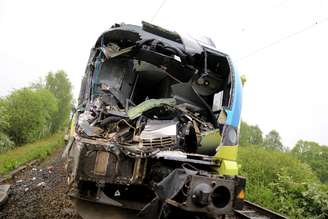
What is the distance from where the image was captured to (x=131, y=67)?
4410 mm

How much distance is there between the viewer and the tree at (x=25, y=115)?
90.0 feet

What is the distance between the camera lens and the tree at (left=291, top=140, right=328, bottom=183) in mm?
41875

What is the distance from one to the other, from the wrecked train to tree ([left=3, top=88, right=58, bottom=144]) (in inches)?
994

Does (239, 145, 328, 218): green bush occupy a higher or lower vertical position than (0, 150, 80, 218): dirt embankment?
higher

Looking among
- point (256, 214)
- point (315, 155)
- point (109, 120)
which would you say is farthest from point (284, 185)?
point (315, 155)

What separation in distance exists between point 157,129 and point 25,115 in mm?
29000

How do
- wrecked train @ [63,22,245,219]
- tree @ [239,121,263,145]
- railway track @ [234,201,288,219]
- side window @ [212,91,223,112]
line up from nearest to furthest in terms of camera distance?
wrecked train @ [63,22,245,219]
side window @ [212,91,223,112]
railway track @ [234,201,288,219]
tree @ [239,121,263,145]

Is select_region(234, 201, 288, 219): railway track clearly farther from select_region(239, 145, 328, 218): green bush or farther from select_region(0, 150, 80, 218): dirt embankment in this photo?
select_region(0, 150, 80, 218): dirt embankment

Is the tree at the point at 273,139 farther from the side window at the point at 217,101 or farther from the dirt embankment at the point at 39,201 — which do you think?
the side window at the point at 217,101

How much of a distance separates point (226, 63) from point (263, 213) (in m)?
3.17

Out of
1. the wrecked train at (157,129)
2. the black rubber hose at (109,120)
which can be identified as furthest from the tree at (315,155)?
the black rubber hose at (109,120)

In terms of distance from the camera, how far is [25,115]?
28438 mm

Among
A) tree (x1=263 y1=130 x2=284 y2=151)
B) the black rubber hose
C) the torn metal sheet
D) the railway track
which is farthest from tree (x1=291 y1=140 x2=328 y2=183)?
the black rubber hose

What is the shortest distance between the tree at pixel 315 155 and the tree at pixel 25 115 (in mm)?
33496
